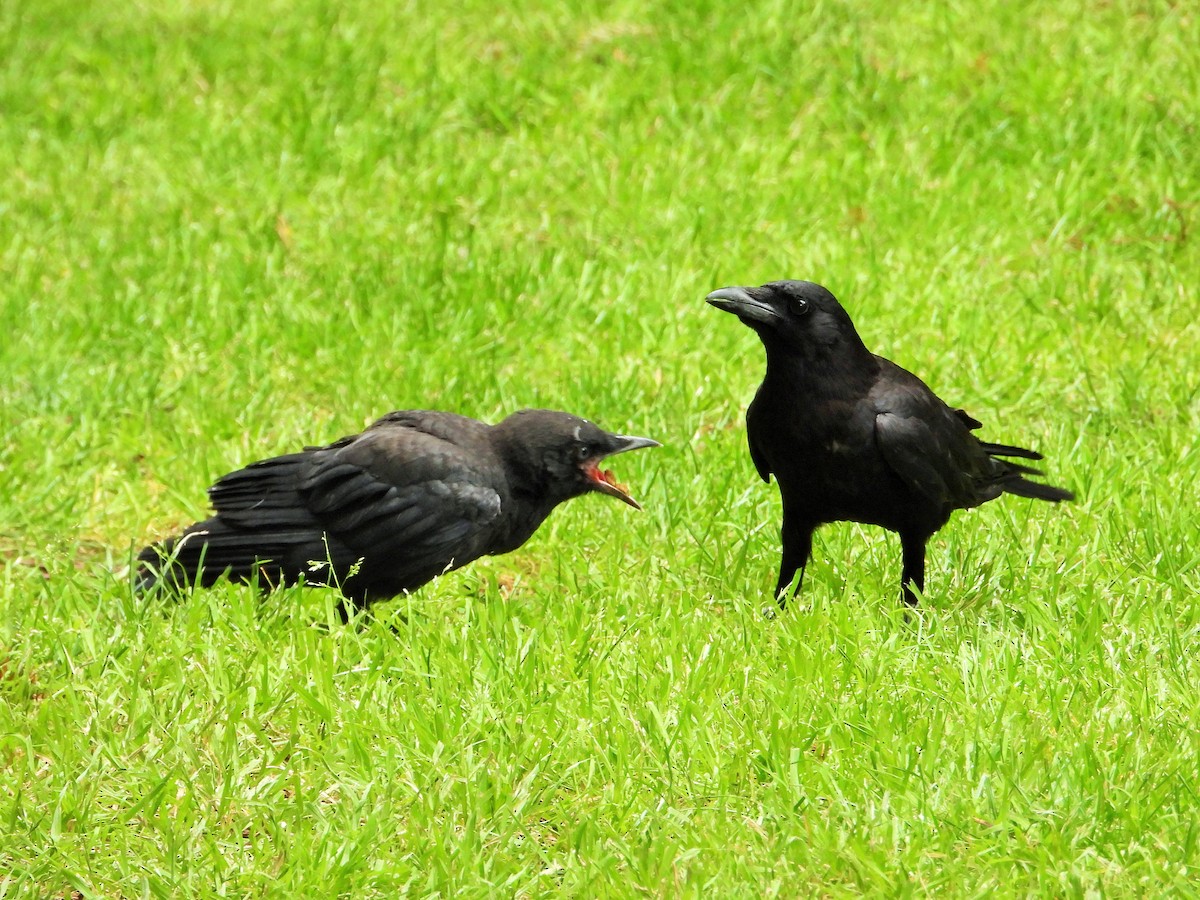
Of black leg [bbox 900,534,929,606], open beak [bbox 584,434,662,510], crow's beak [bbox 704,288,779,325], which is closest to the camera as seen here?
crow's beak [bbox 704,288,779,325]

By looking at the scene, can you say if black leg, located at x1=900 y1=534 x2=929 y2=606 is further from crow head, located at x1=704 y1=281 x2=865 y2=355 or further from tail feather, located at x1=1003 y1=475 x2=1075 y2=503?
crow head, located at x1=704 y1=281 x2=865 y2=355

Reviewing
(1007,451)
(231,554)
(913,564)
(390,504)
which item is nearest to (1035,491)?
(1007,451)

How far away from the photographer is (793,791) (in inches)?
148

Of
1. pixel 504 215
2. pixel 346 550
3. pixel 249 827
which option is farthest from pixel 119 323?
pixel 249 827

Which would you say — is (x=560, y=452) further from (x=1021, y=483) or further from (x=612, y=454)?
(x=1021, y=483)

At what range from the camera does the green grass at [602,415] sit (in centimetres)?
372

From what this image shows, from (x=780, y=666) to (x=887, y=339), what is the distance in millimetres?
2931

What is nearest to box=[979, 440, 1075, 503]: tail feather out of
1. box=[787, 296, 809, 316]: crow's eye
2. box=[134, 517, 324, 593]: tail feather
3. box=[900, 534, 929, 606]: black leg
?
box=[900, 534, 929, 606]: black leg

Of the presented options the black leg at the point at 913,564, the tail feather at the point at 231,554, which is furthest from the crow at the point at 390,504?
the black leg at the point at 913,564

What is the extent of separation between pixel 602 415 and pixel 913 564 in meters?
2.00

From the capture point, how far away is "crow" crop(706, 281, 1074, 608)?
4.69 meters

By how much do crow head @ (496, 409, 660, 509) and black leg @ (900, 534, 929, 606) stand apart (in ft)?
3.09

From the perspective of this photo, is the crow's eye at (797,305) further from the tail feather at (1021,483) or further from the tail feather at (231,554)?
the tail feather at (231,554)

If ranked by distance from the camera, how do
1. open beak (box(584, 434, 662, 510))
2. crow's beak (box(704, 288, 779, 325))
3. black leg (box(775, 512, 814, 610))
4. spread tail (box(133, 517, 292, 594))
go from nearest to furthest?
crow's beak (box(704, 288, 779, 325))
black leg (box(775, 512, 814, 610))
spread tail (box(133, 517, 292, 594))
open beak (box(584, 434, 662, 510))
